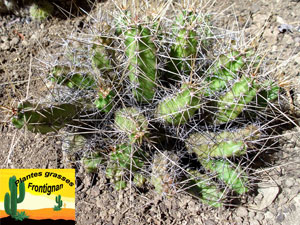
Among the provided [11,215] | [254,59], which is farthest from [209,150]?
[11,215]

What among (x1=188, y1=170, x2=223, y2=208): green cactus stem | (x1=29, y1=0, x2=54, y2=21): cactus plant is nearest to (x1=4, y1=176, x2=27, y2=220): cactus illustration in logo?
(x1=188, y1=170, x2=223, y2=208): green cactus stem

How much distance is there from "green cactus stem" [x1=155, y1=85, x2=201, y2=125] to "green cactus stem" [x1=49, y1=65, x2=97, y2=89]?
0.51 m

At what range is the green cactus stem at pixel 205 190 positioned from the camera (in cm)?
204

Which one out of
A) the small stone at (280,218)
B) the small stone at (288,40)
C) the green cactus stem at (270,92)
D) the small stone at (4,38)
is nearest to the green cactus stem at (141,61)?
the green cactus stem at (270,92)

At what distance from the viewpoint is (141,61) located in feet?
6.07

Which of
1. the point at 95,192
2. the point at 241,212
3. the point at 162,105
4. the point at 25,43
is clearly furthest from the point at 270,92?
the point at 25,43

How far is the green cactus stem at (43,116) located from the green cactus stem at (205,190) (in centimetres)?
87

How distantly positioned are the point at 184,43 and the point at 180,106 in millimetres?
407

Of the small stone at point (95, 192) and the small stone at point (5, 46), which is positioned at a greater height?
the small stone at point (5, 46)

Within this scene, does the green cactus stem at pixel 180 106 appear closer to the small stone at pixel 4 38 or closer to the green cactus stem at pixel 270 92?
the green cactus stem at pixel 270 92

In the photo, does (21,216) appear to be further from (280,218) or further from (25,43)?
(25,43)

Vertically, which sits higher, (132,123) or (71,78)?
(71,78)

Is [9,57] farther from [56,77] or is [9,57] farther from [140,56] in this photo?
[140,56]

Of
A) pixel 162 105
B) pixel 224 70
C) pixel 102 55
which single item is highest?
pixel 102 55
